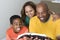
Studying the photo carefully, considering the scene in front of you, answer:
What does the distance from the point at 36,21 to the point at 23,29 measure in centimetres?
37

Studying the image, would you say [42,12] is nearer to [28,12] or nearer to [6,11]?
[28,12]

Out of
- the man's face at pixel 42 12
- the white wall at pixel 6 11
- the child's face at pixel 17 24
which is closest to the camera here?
the man's face at pixel 42 12

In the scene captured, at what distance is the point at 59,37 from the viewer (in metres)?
0.85

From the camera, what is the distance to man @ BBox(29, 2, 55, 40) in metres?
1.07

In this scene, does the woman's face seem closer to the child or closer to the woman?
the woman

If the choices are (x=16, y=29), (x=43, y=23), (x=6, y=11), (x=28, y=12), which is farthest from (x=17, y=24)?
(x=6, y=11)

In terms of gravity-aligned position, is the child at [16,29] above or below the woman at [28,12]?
below

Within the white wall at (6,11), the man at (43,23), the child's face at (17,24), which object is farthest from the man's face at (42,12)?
the white wall at (6,11)

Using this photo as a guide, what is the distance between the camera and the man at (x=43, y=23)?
1.07 m

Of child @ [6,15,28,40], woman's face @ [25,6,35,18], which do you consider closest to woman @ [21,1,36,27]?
woman's face @ [25,6,35,18]

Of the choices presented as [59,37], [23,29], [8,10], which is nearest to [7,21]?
[8,10]

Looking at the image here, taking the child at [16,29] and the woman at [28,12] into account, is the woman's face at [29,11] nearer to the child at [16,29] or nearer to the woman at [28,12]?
the woman at [28,12]

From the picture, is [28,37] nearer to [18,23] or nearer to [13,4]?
[18,23]

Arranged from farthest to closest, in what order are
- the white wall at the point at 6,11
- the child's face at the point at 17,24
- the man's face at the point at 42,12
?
the white wall at the point at 6,11
the child's face at the point at 17,24
the man's face at the point at 42,12
